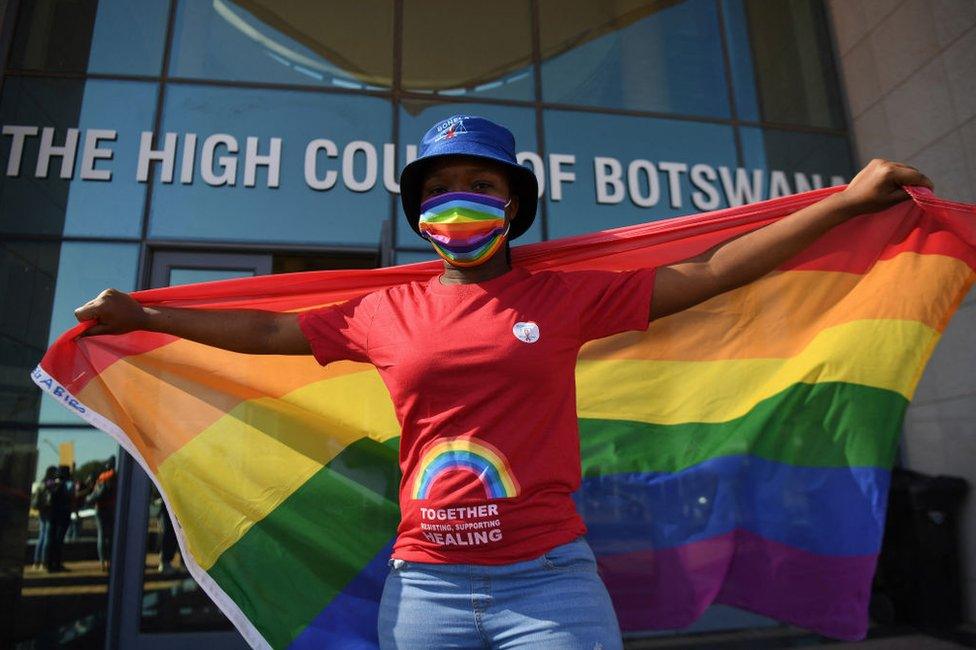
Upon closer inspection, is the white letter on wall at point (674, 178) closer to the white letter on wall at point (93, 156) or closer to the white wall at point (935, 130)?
the white wall at point (935, 130)

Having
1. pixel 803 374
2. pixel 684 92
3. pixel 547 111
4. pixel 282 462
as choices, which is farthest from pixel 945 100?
pixel 282 462

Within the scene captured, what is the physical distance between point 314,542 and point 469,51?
572 centimetres

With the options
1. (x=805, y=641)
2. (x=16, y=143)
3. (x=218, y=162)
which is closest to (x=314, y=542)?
(x=218, y=162)

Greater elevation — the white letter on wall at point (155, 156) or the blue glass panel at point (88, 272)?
the white letter on wall at point (155, 156)

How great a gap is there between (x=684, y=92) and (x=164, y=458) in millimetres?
6430

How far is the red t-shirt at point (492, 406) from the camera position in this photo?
1601mm

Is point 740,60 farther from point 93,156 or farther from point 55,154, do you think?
point 55,154

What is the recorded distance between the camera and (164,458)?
2496 millimetres

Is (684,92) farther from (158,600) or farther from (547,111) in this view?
(158,600)

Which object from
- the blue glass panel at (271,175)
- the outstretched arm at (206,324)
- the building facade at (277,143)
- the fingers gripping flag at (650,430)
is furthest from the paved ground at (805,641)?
the outstretched arm at (206,324)

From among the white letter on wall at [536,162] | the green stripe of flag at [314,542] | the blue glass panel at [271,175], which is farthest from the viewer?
the white letter on wall at [536,162]

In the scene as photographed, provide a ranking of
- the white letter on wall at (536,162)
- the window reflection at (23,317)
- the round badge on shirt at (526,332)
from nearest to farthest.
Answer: the round badge on shirt at (526,332), the window reflection at (23,317), the white letter on wall at (536,162)

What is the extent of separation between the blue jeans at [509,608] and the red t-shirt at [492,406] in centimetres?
4

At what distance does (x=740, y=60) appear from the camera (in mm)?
7402
